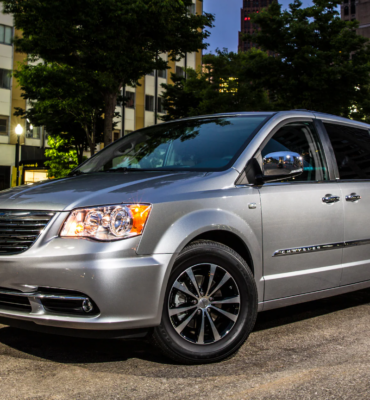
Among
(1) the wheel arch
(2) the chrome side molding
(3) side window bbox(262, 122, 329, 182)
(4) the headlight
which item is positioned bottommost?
(2) the chrome side molding

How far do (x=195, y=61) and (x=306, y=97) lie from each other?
30.0m

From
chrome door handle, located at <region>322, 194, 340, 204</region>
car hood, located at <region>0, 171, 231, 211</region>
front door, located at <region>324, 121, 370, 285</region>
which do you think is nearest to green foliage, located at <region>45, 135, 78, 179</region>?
front door, located at <region>324, 121, 370, 285</region>

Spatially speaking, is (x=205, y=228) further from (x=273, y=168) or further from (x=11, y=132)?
(x=11, y=132)

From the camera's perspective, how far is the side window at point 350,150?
4.75m

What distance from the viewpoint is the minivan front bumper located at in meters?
3.08

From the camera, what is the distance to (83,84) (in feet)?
60.2

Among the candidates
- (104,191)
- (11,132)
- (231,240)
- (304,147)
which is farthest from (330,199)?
(11,132)

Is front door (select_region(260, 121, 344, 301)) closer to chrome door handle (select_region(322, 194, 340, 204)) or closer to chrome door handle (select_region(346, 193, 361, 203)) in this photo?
chrome door handle (select_region(322, 194, 340, 204))

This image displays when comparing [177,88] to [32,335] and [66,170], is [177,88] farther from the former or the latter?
[32,335]

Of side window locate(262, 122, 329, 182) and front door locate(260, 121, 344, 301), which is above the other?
side window locate(262, 122, 329, 182)

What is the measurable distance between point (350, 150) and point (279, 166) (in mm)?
1362

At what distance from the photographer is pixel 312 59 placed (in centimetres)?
2255

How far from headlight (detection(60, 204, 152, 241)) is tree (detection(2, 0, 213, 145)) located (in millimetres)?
14556

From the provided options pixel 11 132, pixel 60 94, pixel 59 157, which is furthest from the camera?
pixel 11 132
